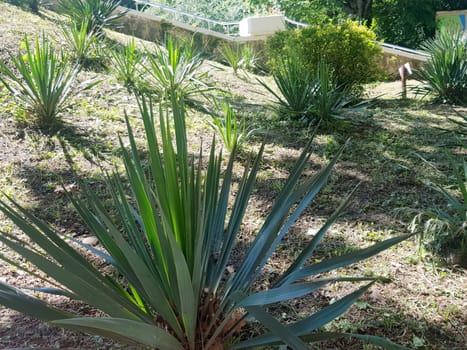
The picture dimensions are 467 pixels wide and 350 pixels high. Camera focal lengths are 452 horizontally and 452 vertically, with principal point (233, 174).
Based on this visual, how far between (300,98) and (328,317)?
447 cm

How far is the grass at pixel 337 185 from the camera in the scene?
2096 mm

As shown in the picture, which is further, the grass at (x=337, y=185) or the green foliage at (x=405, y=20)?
the green foliage at (x=405, y=20)

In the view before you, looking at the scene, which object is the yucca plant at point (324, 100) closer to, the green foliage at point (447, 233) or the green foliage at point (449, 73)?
the green foliage at point (449, 73)

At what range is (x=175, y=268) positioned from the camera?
4.25 ft

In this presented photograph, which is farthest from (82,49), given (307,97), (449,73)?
(449,73)

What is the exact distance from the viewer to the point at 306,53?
7.26m

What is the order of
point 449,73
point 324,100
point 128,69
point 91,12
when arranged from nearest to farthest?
point 324,100 → point 128,69 → point 449,73 → point 91,12

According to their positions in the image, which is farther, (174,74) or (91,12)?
(91,12)

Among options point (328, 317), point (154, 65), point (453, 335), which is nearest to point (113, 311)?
point (328, 317)

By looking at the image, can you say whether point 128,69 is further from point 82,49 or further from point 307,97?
point 307,97

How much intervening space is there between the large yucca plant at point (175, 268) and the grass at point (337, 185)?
614 millimetres

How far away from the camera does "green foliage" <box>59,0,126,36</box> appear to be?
857 cm

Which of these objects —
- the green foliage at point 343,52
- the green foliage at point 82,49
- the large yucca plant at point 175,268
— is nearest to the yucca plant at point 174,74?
the green foliage at point 82,49

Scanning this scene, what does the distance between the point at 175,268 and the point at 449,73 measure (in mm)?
6926
